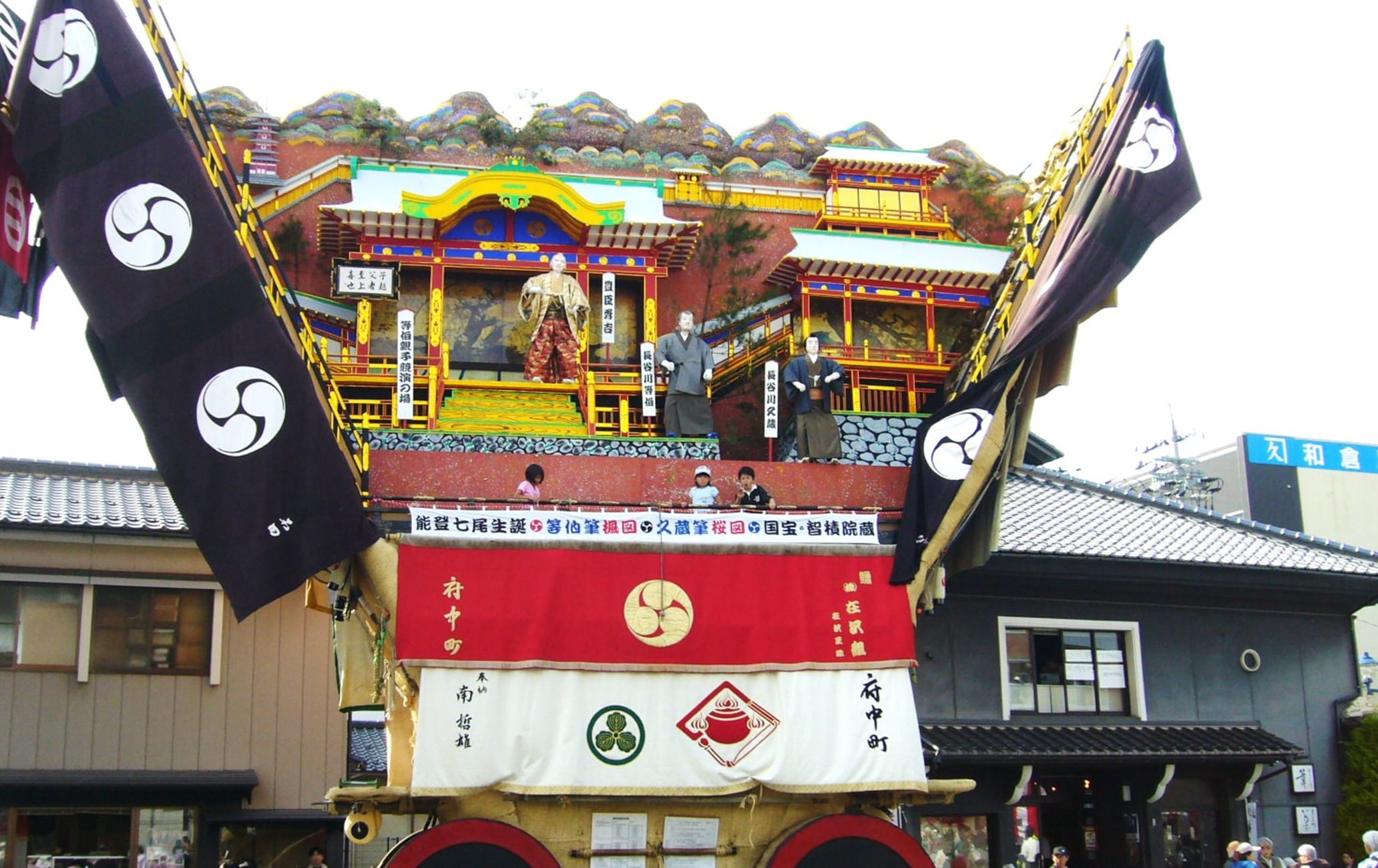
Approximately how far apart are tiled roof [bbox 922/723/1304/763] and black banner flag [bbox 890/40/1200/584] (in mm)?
3442

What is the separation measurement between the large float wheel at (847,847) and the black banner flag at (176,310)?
196 inches

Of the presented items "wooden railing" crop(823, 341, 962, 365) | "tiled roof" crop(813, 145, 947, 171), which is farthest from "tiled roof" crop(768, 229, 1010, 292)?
"tiled roof" crop(813, 145, 947, 171)

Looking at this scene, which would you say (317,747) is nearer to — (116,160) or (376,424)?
Result: (376,424)

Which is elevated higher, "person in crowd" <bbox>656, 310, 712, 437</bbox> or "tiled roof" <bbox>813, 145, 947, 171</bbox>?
"tiled roof" <bbox>813, 145, 947, 171</bbox>

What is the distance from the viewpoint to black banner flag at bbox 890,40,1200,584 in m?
15.3

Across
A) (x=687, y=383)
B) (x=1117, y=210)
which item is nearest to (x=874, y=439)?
(x=687, y=383)

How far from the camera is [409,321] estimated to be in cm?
2053

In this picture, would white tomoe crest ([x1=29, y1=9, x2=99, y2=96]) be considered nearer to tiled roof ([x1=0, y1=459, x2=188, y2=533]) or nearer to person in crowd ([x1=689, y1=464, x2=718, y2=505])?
tiled roof ([x1=0, y1=459, x2=188, y2=533])

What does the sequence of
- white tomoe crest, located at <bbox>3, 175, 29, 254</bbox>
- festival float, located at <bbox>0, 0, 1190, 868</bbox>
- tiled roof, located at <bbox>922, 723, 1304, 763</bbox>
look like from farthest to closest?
tiled roof, located at <bbox>922, 723, 1304, 763</bbox>, white tomoe crest, located at <bbox>3, 175, 29, 254</bbox>, festival float, located at <bbox>0, 0, 1190, 868</bbox>

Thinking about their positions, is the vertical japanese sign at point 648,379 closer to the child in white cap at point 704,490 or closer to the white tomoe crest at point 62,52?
the child in white cap at point 704,490

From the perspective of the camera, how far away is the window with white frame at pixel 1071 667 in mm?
19047

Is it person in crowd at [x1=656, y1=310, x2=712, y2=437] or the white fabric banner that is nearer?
the white fabric banner

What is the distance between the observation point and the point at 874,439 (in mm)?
21406

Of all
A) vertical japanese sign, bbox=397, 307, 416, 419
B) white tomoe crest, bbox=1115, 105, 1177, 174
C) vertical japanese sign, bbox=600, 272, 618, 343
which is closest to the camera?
white tomoe crest, bbox=1115, 105, 1177, 174
